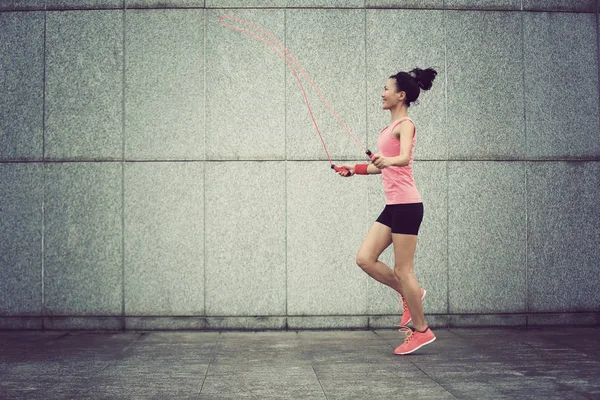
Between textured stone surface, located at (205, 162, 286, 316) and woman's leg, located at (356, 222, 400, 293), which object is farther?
textured stone surface, located at (205, 162, 286, 316)

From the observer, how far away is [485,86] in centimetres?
643

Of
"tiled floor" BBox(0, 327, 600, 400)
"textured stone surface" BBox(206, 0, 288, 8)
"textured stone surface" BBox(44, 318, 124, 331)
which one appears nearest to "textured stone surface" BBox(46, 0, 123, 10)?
"textured stone surface" BBox(206, 0, 288, 8)

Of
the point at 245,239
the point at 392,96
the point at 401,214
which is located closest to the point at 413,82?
the point at 392,96

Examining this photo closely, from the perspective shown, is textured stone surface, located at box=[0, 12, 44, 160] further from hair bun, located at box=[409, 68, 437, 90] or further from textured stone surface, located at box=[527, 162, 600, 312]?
textured stone surface, located at box=[527, 162, 600, 312]

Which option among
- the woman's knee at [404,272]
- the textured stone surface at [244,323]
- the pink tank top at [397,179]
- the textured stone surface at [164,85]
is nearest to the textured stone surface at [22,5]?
the textured stone surface at [164,85]

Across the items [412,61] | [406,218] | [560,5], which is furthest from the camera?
[560,5]

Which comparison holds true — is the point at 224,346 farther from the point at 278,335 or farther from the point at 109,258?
the point at 109,258

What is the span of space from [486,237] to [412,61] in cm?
205

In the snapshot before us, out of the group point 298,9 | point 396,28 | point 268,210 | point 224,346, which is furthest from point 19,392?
point 396,28

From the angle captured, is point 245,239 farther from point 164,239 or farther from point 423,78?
point 423,78

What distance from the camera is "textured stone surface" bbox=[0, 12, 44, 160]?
20.6 ft

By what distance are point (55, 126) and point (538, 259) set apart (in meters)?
5.33

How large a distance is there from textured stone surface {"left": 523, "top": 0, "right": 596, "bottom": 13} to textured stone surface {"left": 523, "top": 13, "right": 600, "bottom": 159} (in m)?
0.07

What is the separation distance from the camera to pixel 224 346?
541 centimetres
